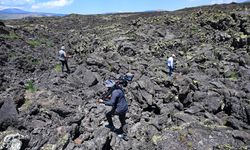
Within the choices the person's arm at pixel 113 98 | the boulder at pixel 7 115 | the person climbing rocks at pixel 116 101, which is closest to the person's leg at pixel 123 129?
the person climbing rocks at pixel 116 101

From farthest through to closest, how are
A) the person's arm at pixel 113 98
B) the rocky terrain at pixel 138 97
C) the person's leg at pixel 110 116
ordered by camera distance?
the person's leg at pixel 110 116 → the person's arm at pixel 113 98 → the rocky terrain at pixel 138 97

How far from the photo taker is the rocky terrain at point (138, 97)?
14273mm

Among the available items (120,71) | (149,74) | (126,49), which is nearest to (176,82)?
(149,74)

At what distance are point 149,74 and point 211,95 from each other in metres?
6.87

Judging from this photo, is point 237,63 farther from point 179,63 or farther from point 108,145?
point 108,145

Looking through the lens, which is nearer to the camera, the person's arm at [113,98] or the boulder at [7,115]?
the person's arm at [113,98]

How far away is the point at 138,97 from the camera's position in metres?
21.5

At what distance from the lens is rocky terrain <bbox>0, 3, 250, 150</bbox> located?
14273 millimetres

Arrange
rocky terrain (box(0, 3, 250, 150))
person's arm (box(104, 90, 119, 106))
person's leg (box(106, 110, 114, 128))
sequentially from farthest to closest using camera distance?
person's leg (box(106, 110, 114, 128))
person's arm (box(104, 90, 119, 106))
rocky terrain (box(0, 3, 250, 150))

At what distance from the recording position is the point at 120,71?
95.3 ft

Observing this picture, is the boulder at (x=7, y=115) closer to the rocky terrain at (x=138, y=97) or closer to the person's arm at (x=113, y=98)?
the rocky terrain at (x=138, y=97)

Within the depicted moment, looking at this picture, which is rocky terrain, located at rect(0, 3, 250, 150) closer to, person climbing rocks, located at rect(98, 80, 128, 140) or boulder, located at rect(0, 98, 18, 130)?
boulder, located at rect(0, 98, 18, 130)

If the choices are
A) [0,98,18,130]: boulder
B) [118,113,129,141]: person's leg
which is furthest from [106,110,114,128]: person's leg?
[0,98,18,130]: boulder

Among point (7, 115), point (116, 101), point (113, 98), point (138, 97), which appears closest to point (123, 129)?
point (116, 101)
